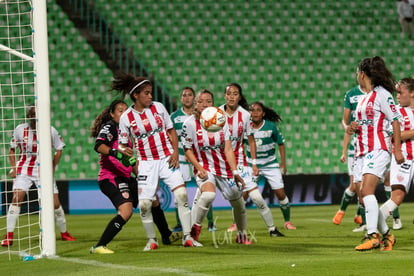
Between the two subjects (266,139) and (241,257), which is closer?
(241,257)

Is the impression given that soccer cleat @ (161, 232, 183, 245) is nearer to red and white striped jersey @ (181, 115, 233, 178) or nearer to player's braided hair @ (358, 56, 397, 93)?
red and white striped jersey @ (181, 115, 233, 178)

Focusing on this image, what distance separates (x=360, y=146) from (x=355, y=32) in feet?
47.1

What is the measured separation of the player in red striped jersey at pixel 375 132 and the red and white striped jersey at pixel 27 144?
456 centimetres

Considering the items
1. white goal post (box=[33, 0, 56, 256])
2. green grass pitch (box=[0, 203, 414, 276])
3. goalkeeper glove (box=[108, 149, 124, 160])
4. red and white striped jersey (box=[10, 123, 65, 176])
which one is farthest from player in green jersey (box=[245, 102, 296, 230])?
white goal post (box=[33, 0, 56, 256])

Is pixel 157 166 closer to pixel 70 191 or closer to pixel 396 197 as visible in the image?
pixel 396 197

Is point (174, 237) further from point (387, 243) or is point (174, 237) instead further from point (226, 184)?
point (387, 243)

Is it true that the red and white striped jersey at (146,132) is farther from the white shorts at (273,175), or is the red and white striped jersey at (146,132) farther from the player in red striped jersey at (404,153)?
the white shorts at (273,175)

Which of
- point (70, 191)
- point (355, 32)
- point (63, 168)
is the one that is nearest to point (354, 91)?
point (70, 191)

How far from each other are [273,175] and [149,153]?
3.51 metres

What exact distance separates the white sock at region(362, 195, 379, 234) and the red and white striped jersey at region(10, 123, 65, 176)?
4651 mm

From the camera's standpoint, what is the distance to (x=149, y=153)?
29.2ft

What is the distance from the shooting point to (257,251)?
829 cm

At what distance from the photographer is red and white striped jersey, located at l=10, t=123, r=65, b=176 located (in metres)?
A: 10.6

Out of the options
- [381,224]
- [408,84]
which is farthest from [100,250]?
[408,84]
